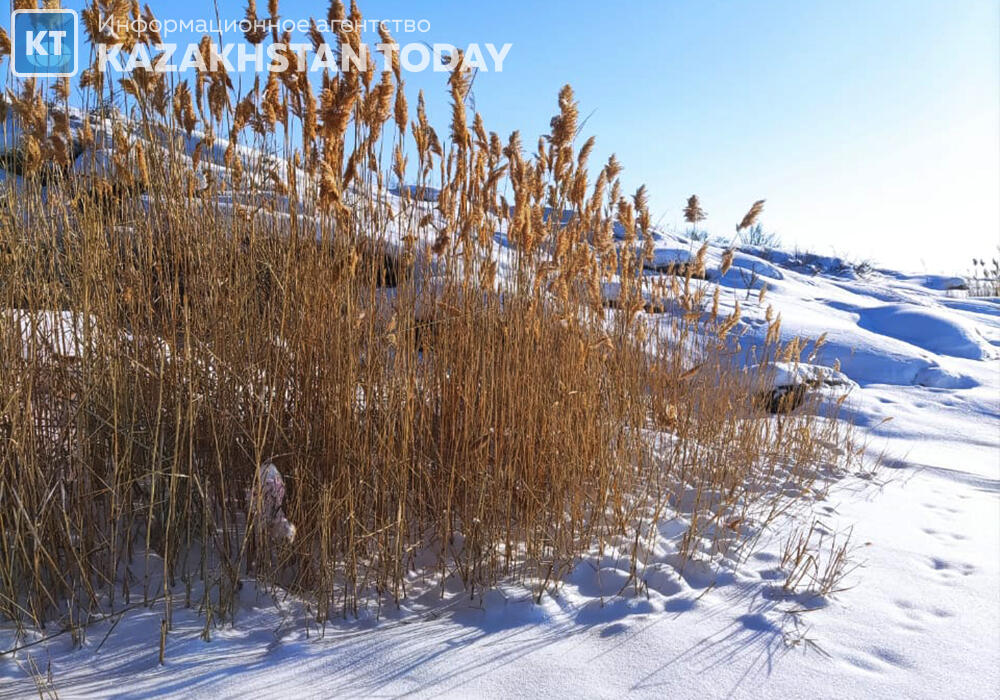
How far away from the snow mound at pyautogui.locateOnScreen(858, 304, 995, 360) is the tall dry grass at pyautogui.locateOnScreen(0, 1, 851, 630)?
441cm

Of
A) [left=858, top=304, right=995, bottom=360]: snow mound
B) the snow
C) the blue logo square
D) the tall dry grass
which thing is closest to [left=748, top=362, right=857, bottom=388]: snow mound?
the snow

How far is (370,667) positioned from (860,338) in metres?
4.90

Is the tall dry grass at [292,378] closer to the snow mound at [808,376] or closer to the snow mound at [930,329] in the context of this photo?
the snow mound at [808,376]

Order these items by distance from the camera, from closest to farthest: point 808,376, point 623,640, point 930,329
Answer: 1. point 623,640
2. point 808,376
3. point 930,329

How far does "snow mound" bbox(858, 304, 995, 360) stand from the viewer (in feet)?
17.9

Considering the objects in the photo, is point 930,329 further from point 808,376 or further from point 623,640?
point 623,640

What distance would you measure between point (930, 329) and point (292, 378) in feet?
19.1

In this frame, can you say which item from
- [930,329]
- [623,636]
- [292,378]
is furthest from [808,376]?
[292,378]

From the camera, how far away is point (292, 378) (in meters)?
1.66

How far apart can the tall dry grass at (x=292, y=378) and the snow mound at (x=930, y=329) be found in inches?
174

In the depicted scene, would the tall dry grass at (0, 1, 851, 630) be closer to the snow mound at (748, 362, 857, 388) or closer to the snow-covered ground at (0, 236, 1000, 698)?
the snow-covered ground at (0, 236, 1000, 698)

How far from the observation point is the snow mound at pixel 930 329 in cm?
546

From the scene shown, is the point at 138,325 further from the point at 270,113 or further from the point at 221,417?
the point at 270,113

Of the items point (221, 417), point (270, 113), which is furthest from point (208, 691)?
point (270, 113)
